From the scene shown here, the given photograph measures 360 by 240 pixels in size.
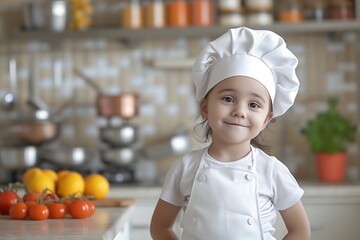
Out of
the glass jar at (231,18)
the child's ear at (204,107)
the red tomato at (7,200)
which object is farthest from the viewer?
the glass jar at (231,18)

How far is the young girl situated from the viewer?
141 cm

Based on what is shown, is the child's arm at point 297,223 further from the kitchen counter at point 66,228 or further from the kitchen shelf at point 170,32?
the kitchen shelf at point 170,32

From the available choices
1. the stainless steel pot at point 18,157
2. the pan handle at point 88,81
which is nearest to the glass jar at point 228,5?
the pan handle at point 88,81

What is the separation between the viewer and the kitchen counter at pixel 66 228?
5.03 feet

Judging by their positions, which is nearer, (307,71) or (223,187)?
(223,187)

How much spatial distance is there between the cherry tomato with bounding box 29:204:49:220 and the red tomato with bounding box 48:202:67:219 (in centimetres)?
2

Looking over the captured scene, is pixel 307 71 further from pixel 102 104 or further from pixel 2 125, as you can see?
pixel 2 125

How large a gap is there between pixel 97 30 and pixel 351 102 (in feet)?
3.85

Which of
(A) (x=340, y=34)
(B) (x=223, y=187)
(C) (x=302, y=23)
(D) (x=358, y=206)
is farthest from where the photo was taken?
(A) (x=340, y=34)

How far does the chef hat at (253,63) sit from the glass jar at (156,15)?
1.77 meters

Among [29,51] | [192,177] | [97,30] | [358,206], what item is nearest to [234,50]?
[192,177]

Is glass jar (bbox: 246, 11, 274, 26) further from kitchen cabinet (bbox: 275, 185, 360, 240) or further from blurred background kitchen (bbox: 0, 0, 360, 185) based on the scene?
kitchen cabinet (bbox: 275, 185, 360, 240)

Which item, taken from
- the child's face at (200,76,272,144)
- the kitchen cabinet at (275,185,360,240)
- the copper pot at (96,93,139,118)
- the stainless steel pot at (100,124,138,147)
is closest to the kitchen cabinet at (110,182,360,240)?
the kitchen cabinet at (275,185,360,240)

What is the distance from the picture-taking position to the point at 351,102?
333cm
